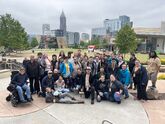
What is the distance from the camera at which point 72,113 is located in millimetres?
8195

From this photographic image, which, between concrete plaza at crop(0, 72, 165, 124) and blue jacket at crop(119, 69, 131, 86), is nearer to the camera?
concrete plaza at crop(0, 72, 165, 124)

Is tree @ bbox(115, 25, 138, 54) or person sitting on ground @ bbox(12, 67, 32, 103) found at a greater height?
tree @ bbox(115, 25, 138, 54)

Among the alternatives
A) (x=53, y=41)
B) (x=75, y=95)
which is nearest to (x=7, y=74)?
(x=75, y=95)

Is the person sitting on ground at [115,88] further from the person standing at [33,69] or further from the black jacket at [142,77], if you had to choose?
the person standing at [33,69]

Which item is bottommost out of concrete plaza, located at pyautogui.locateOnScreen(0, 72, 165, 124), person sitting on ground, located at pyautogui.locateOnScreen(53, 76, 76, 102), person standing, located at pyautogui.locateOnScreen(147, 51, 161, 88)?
concrete plaza, located at pyautogui.locateOnScreen(0, 72, 165, 124)

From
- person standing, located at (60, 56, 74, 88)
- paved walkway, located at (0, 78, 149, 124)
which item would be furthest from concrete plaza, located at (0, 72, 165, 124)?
person standing, located at (60, 56, 74, 88)

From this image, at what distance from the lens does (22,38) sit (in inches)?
1822

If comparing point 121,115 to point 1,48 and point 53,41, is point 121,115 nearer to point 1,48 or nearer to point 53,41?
point 1,48

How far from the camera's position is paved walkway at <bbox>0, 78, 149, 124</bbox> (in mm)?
7641

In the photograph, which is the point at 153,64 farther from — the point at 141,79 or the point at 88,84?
the point at 88,84

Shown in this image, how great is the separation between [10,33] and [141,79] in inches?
1494

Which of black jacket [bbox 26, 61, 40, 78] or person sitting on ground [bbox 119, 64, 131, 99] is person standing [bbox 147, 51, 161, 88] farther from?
black jacket [bbox 26, 61, 40, 78]

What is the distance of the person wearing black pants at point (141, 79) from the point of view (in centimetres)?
966

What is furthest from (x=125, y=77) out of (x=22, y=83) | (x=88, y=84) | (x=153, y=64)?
(x=22, y=83)
